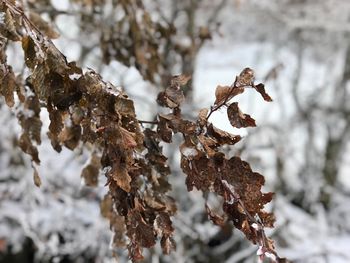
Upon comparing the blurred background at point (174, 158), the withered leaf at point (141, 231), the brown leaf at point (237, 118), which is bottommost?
the withered leaf at point (141, 231)

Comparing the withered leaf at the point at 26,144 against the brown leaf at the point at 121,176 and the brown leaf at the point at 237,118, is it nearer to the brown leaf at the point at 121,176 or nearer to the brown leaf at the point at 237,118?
the brown leaf at the point at 121,176

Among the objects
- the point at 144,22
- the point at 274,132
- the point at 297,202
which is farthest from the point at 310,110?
the point at 144,22

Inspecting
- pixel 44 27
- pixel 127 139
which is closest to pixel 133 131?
pixel 127 139

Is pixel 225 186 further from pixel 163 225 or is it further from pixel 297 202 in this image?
pixel 297 202

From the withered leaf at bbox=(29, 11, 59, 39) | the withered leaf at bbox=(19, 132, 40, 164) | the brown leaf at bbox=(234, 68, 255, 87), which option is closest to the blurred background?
the withered leaf at bbox=(29, 11, 59, 39)

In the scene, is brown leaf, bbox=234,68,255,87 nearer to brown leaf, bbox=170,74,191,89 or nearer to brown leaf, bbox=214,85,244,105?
brown leaf, bbox=214,85,244,105

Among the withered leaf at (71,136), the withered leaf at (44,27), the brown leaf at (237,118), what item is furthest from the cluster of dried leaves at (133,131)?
the withered leaf at (44,27)

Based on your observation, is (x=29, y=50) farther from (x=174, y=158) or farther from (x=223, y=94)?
(x=174, y=158)
